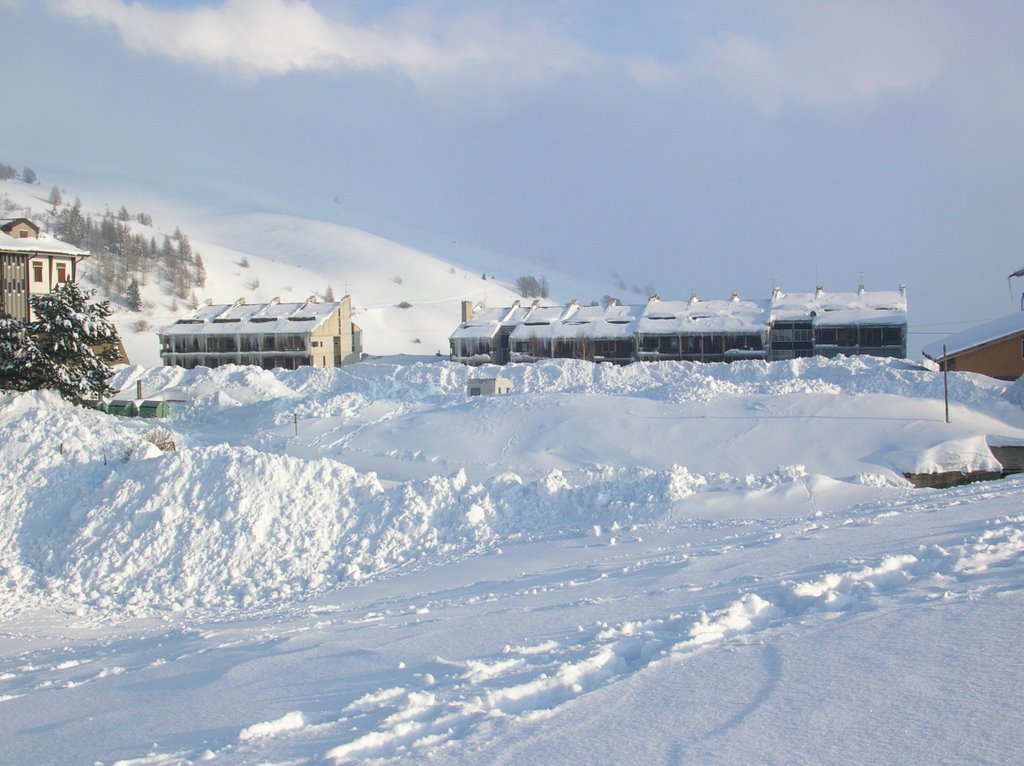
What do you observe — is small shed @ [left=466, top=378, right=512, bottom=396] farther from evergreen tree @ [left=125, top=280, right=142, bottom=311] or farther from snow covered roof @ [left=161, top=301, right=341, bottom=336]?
evergreen tree @ [left=125, top=280, right=142, bottom=311]

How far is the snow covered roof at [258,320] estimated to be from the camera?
218 ft

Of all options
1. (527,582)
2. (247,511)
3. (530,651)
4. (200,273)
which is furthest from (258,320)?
(530,651)

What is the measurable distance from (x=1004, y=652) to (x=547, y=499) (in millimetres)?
14933

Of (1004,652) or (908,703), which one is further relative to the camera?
(1004,652)

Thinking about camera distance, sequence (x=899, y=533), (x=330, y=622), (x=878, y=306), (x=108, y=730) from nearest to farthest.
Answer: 1. (x=108, y=730)
2. (x=330, y=622)
3. (x=899, y=533)
4. (x=878, y=306)

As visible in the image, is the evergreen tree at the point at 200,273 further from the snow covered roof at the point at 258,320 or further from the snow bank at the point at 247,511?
the snow bank at the point at 247,511

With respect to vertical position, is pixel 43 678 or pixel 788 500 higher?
pixel 788 500

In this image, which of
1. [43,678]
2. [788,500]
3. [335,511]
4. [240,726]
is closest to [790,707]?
[240,726]

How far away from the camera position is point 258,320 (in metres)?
68.1

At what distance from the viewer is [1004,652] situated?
28.3 feet

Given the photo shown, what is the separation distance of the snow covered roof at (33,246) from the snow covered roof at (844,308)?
4397 cm

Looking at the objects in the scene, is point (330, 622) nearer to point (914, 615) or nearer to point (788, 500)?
point (914, 615)

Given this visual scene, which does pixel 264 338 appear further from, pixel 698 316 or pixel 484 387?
pixel 698 316

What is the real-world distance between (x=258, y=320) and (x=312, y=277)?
226ft
